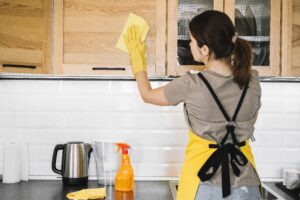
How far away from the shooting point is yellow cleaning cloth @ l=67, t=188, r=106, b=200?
171cm

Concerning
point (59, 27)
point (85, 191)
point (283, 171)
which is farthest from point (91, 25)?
point (283, 171)

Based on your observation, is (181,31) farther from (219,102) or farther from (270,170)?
(270,170)

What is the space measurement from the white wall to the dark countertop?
4.7 inches

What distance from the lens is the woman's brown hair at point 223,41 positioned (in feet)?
4.48

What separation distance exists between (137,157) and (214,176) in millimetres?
845

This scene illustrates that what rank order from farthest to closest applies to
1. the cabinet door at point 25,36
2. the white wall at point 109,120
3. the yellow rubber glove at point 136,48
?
the white wall at point 109,120, the cabinet door at point 25,36, the yellow rubber glove at point 136,48

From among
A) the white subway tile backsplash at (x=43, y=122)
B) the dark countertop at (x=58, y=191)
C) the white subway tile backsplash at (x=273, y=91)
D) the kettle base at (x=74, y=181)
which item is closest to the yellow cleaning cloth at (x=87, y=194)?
the dark countertop at (x=58, y=191)

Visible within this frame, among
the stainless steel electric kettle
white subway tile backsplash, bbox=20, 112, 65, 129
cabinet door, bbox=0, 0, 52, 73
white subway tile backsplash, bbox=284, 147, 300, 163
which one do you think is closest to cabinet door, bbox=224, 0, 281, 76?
white subway tile backsplash, bbox=284, 147, 300, 163

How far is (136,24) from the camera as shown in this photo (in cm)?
181

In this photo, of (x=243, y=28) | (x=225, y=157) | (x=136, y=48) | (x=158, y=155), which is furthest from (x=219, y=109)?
(x=158, y=155)

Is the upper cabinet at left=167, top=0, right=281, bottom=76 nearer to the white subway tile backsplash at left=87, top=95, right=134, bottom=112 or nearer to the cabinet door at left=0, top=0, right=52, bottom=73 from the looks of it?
the white subway tile backsplash at left=87, top=95, right=134, bottom=112

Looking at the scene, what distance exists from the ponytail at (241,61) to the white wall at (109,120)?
81 centimetres

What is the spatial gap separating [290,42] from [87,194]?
1159 millimetres

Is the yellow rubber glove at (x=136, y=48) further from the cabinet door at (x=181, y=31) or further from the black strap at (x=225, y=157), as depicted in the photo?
the black strap at (x=225, y=157)
